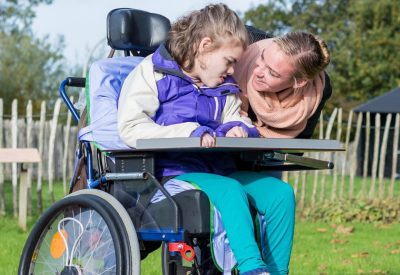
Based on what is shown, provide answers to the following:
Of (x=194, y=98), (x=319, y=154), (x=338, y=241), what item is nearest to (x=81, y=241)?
(x=194, y=98)

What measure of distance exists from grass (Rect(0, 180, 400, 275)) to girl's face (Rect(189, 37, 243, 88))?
2.56m

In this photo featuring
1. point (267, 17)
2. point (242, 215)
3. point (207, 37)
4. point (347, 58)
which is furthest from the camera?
point (267, 17)

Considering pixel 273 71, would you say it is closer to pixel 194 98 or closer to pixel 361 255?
pixel 194 98

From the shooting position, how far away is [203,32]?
11.2 feet

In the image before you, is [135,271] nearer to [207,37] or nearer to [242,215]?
[242,215]

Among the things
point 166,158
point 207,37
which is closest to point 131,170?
point 166,158

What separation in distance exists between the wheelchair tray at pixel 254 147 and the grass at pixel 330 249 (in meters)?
2.42

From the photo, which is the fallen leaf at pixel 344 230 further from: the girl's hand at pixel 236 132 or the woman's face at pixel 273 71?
the girl's hand at pixel 236 132

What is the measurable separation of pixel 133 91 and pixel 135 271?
0.72 m

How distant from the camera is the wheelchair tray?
120 inches

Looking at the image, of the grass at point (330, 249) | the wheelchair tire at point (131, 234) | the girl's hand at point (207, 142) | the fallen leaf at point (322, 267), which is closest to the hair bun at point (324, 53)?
the girl's hand at point (207, 142)

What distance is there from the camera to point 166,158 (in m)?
3.44

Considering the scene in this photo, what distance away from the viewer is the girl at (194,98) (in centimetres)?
334

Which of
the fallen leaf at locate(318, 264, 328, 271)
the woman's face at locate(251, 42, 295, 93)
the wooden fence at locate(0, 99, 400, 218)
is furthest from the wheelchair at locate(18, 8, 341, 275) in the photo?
the wooden fence at locate(0, 99, 400, 218)
